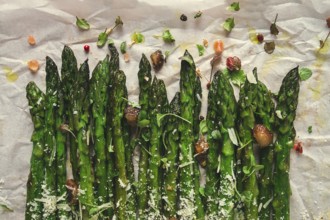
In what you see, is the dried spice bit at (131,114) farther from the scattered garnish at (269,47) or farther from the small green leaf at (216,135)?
the scattered garnish at (269,47)

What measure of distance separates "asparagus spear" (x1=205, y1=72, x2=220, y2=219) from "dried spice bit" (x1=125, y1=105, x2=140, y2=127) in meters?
0.34

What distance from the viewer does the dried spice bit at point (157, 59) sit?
3.76 m

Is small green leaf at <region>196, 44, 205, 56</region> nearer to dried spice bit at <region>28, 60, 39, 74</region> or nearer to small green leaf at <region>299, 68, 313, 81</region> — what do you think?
small green leaf at <region>299, 68, 313, 81</region>

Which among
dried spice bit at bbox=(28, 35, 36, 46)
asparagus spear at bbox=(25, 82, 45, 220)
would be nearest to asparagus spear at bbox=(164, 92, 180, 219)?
asparagus spear at bbox=(25, 82, 45, 220)

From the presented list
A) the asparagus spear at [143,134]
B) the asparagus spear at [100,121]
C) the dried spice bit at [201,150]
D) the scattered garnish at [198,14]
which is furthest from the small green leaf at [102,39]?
the dried spice bit at [201,150]

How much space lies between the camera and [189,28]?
3809 millimetres

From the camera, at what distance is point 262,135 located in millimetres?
3660

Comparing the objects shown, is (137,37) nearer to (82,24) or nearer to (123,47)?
(123,47)

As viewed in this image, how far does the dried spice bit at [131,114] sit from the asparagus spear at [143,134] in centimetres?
2

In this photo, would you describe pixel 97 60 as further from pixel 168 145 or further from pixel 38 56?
pixel 168 145

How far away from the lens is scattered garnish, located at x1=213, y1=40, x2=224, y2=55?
12.4ft

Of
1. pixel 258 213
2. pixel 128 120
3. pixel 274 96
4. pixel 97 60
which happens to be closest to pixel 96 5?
pixel 97 60

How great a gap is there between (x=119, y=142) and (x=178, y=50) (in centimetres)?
54

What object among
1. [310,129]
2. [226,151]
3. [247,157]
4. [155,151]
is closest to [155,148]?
[155,151]
